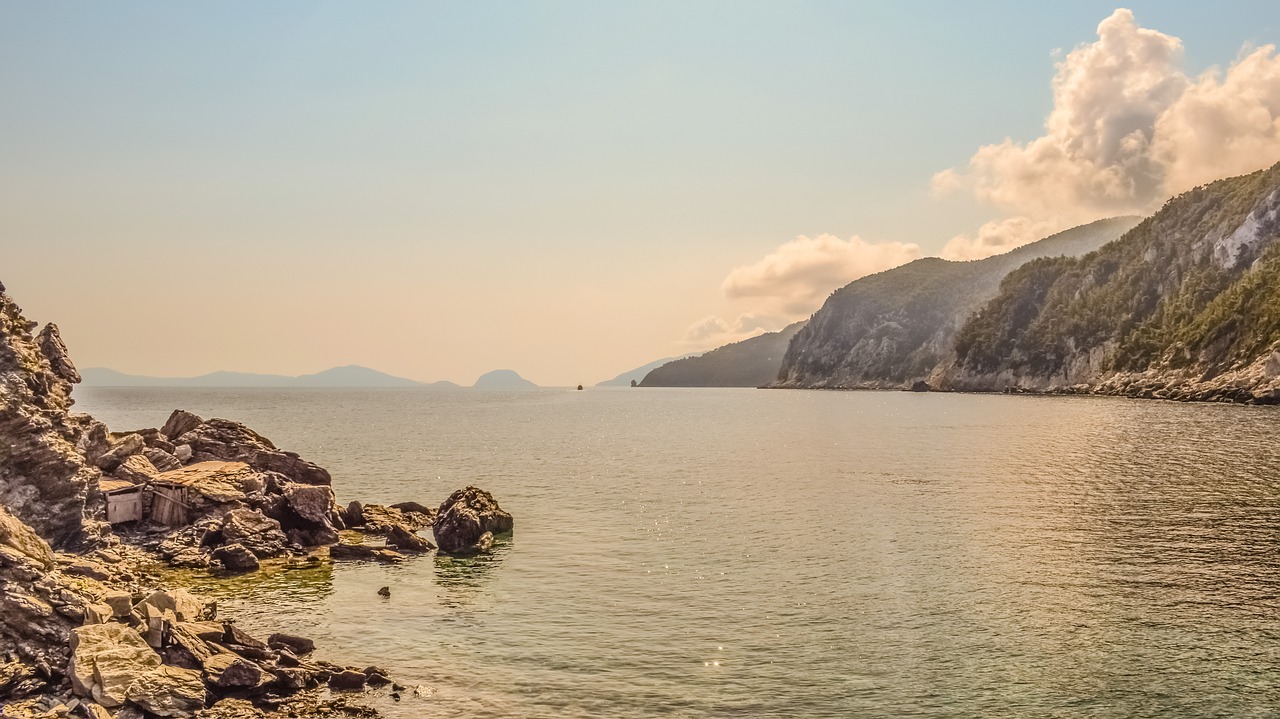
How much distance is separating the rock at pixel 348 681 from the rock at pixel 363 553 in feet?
61.1

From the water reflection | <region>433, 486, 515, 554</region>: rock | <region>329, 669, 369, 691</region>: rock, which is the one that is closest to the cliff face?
the water reflection

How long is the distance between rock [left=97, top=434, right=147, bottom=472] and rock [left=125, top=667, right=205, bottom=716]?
31333mm

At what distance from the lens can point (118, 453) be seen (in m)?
48.7

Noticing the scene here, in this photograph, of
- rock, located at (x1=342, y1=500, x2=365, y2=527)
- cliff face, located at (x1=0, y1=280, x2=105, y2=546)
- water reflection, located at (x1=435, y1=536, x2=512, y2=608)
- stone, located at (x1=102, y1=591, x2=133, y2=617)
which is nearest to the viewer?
stone, located at (x1=102, y1=591, x2=133, y2=617)

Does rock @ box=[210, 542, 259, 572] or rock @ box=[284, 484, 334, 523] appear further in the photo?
rock @ box=[284, 484, 334, 523]

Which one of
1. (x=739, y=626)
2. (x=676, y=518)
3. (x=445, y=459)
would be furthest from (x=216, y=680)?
(x=445, y=459)

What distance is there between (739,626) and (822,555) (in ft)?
44.8

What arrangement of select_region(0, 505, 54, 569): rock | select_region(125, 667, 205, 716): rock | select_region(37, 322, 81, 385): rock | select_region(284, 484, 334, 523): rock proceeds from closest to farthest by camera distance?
1. select_region(125, 667, 205, 716): rock
2. select_region(0, 505, 54, 569): rock
3. select_region(37, 322, 81, 385): rock
4. select_region(284, 484, 334, 523): rock

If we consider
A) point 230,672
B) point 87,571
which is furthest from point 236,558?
point 230,672

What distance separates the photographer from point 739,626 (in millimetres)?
31547

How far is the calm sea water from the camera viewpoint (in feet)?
82.2

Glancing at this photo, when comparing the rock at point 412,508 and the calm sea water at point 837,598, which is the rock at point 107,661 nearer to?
the calm sea water at point 837,598

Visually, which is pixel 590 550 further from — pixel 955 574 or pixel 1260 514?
pixel 1260 514

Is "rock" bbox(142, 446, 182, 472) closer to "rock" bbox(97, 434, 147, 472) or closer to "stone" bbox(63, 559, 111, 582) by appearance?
"rock" bbox(97, 434, 147, 472)
